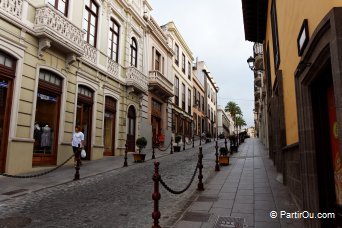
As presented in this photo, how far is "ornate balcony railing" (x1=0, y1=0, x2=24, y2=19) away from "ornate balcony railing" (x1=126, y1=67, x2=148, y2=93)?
28.4ft

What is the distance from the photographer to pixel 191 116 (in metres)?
37.0

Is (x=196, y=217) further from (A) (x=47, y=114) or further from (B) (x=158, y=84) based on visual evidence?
(B) (x=158, y=84)

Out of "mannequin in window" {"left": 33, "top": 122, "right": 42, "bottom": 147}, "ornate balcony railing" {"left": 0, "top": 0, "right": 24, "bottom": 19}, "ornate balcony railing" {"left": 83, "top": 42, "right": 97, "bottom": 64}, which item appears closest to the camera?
"ornate balcony railing" {"left": 0, "top": 0, "right": 24, "bottom": 19}

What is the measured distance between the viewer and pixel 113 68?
17.2m

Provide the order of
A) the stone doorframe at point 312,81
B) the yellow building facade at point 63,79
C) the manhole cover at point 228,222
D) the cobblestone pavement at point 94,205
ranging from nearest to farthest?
the stone doorframe at point 312,81
the manhole cover at point 228,222
the cobblestone pavement at point 94,205
the yellow building facade at point 63,79

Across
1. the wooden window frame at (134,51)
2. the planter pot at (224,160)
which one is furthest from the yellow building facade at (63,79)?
the planter pot at (224,160)

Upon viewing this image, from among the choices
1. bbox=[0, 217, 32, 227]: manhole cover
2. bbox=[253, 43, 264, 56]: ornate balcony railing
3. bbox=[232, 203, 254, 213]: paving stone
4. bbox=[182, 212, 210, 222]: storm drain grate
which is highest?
bbox=[253, 43, 264, 56]: ornate balcony railing

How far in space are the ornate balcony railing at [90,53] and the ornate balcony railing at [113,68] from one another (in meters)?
1.47

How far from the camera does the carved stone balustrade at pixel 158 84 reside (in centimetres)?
2259

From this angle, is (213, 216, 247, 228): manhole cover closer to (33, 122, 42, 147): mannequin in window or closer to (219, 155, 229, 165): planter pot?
(219, 155, 229, 165): planter pot

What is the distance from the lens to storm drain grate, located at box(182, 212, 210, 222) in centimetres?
535

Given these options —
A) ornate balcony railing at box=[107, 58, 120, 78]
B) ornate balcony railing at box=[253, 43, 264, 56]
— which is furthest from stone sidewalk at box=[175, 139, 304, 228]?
ornate balcony railing at box=[107, 58, 120, 78]

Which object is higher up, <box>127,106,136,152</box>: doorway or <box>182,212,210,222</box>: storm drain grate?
<box>127,106,136,152</box>: doorway

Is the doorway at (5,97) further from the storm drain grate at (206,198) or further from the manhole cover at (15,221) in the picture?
the storm drain grate at (206,198)
